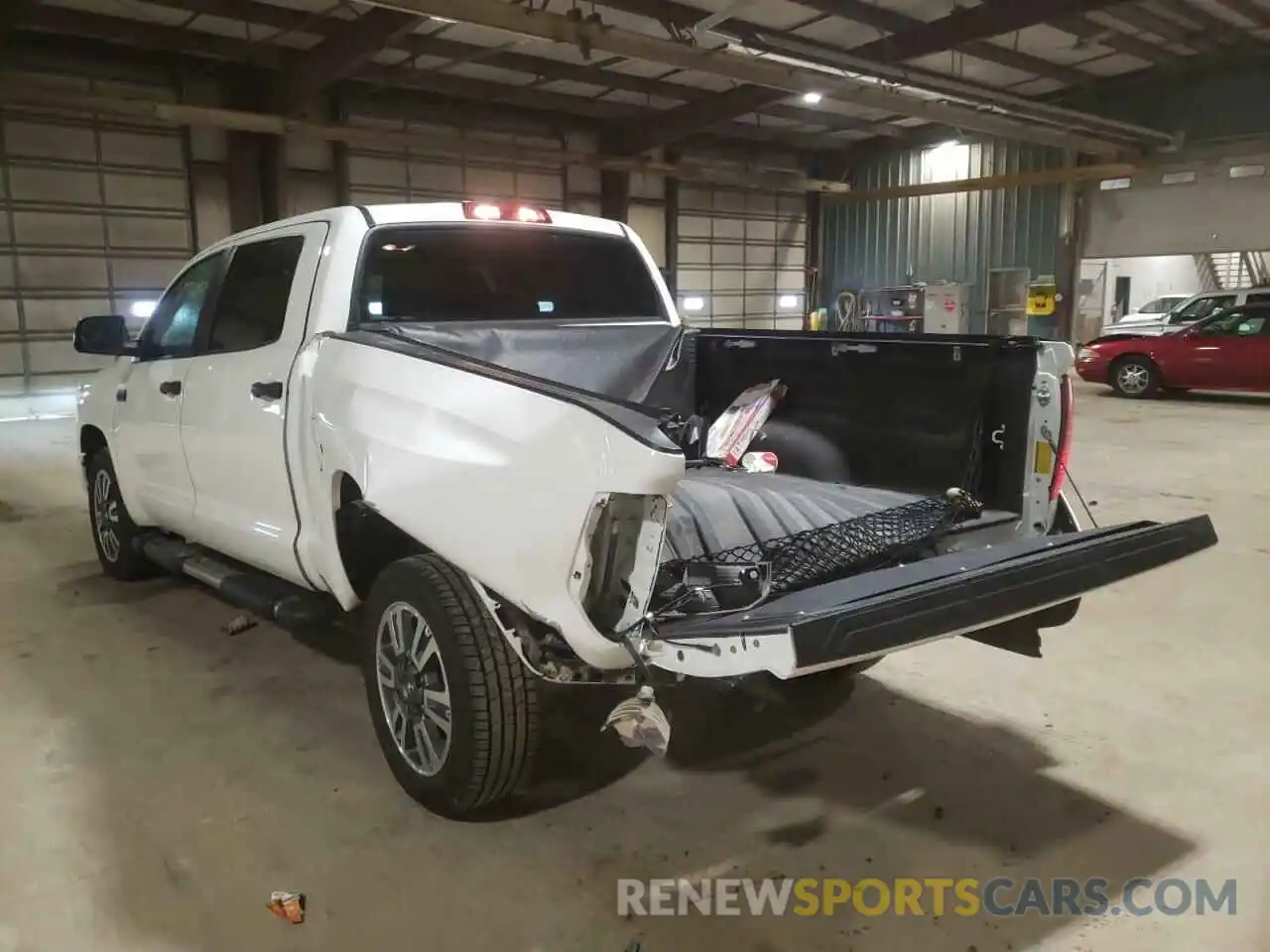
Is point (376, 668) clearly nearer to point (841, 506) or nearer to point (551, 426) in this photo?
point (551, 426)

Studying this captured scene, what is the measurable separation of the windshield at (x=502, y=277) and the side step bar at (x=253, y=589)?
1.06m

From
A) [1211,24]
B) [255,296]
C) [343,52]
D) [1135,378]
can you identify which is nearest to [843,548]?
[255,296]

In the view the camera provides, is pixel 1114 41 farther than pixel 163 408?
Yes

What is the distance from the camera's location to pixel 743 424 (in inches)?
143

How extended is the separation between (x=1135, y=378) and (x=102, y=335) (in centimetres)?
1366

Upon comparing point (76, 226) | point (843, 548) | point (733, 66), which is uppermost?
point (733, 66)

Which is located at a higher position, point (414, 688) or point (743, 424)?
point (743, 424)

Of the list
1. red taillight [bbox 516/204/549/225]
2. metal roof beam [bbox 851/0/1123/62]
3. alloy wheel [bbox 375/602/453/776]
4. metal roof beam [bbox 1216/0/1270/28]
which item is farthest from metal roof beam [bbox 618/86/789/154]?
alloy wheel [bbox 375/602/453/776]

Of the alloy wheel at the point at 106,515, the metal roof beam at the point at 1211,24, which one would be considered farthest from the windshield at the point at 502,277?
the metal roof beam at the point at 1211,24

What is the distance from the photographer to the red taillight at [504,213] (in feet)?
11.8

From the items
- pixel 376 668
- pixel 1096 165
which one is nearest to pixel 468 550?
pixel 376 668

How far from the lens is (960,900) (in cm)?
240

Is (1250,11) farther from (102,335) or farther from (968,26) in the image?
(102,335)

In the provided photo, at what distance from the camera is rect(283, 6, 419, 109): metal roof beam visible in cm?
1152
